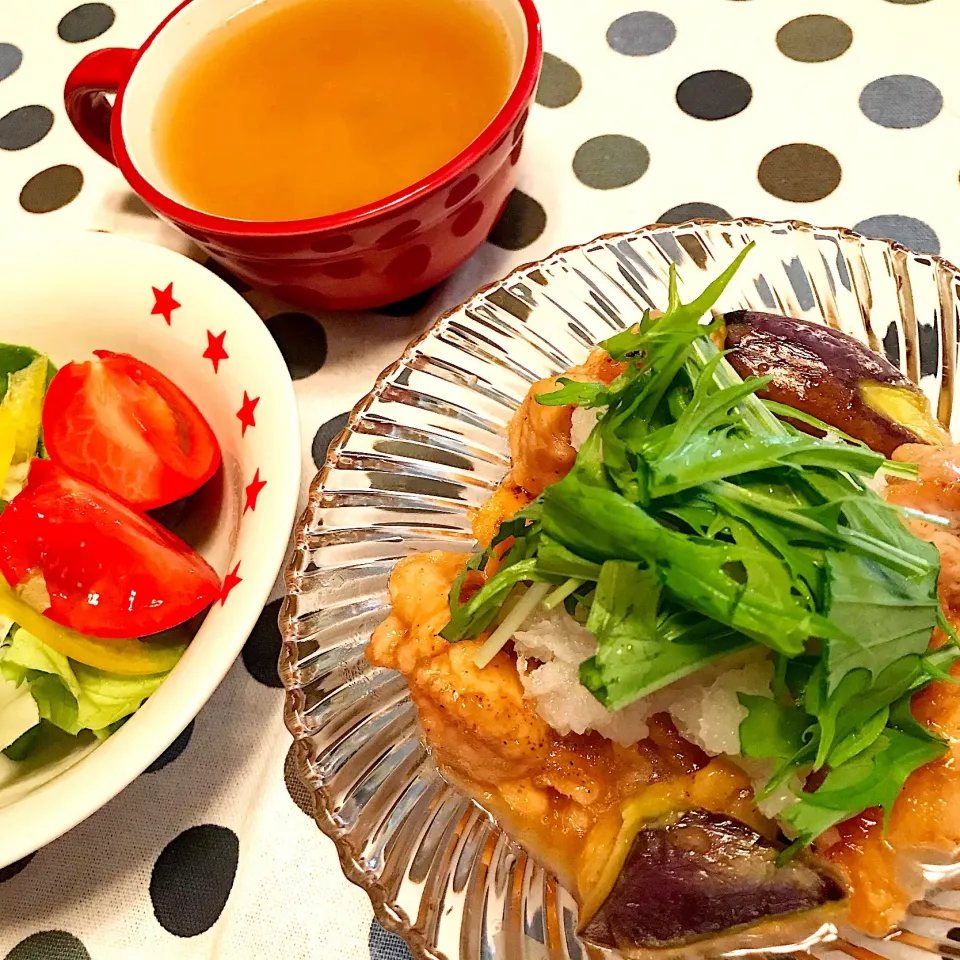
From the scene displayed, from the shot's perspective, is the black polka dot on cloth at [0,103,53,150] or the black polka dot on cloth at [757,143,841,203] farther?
the black polka dot on cloth at [0,103,53,150]

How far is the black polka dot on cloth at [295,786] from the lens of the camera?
Answer: 1.22 meters

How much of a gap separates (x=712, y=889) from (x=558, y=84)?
1607mm

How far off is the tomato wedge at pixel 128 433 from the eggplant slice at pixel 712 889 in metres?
0.84

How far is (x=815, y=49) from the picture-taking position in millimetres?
1777

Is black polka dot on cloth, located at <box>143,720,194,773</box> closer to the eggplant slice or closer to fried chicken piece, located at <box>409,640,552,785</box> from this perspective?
fried chicken piece, located at <box>409,640,552,785</box>

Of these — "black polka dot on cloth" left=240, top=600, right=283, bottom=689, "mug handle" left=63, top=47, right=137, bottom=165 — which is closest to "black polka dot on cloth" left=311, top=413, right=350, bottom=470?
"black polka dot on cloth" left=240, top=600, right=283, bottom=689

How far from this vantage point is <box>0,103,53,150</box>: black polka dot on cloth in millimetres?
2062

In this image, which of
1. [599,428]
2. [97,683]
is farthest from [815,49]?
[97,683]

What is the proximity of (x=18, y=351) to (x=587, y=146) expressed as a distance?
3.66 feet

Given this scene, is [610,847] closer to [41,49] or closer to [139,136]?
[139,136]

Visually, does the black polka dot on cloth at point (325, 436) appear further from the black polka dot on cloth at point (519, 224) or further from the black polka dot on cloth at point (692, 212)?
the black polka dot on cloth at point (692, 212)

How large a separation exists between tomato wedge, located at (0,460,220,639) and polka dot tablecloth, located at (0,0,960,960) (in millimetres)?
174

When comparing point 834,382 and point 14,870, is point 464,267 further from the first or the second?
point 14,870

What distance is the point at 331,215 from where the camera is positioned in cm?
133
